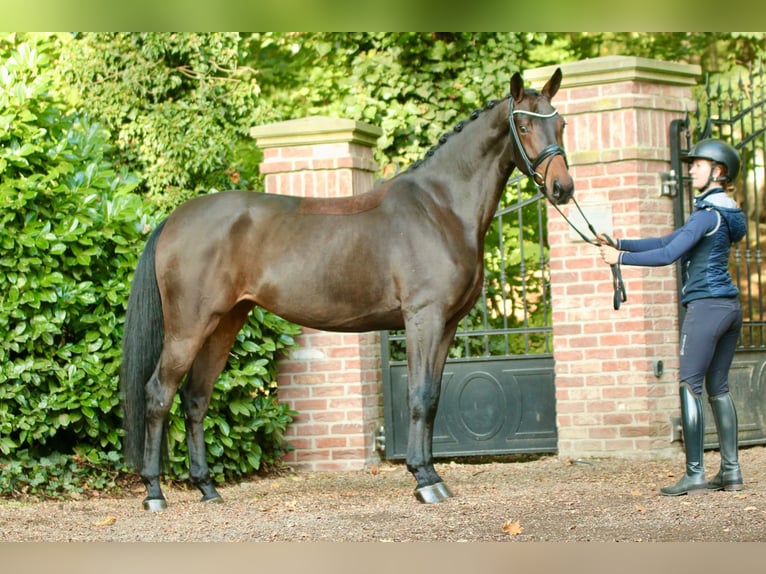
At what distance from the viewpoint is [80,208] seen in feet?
22.3

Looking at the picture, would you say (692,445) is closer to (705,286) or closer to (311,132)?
(705,286)

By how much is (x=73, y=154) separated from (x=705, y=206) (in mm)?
4221

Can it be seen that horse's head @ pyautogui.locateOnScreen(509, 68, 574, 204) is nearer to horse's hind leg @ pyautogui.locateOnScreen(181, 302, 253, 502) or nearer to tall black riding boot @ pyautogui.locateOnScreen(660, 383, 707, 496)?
tall black riding boot @ pyautogui.locateOnScreen(660, 383, 707, 496)

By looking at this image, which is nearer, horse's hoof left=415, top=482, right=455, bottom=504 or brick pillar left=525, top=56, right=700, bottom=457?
horse's hoof left=415, top=482, right=455, bottom=504

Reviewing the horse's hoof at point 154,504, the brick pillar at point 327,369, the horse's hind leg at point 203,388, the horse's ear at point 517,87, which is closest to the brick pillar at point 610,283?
the brick pillar at point 327,369

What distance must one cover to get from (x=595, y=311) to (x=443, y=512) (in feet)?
8.71

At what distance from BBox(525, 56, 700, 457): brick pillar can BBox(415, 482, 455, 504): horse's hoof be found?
80.6 inches

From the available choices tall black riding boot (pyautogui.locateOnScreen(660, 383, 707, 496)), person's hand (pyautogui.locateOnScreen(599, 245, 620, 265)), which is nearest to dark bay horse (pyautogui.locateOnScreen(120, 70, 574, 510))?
person's hand (pyautogui.locateOnScreen(599, 245, 620, 265))

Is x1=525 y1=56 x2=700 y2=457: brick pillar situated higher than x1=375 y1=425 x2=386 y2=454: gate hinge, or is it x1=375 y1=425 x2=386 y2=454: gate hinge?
x1=525 y1=56 x2=700 y2=457: brick pillar

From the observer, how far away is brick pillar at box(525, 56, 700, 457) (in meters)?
7.45

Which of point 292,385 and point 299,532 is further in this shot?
point 292,385
